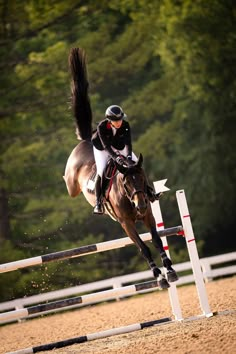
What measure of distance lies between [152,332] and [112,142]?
2285 millimetres

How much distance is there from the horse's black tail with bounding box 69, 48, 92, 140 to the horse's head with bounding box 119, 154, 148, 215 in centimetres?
242

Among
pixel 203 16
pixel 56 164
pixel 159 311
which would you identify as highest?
pixel 203 16

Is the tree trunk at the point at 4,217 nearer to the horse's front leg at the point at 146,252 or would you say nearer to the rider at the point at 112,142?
the rider at the point at 112,142

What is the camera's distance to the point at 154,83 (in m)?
20.6

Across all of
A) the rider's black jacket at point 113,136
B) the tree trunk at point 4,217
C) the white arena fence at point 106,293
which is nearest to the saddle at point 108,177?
the rider's black jacket at point 113,136

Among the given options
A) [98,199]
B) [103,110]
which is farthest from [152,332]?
[103,110]

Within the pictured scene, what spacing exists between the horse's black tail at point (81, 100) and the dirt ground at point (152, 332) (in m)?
2.86

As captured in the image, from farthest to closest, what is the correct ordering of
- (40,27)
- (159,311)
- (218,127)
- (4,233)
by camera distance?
(218,127) → (40,27) → (4,233) → (159,311)

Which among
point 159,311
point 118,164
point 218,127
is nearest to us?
point 118,164

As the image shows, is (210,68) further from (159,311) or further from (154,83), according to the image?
→ (159,311)

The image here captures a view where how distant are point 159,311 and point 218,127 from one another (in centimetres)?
1116

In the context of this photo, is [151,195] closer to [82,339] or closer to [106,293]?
[106,293]

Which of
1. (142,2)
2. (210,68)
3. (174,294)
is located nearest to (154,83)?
(210,68)

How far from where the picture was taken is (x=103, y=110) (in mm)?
21203
